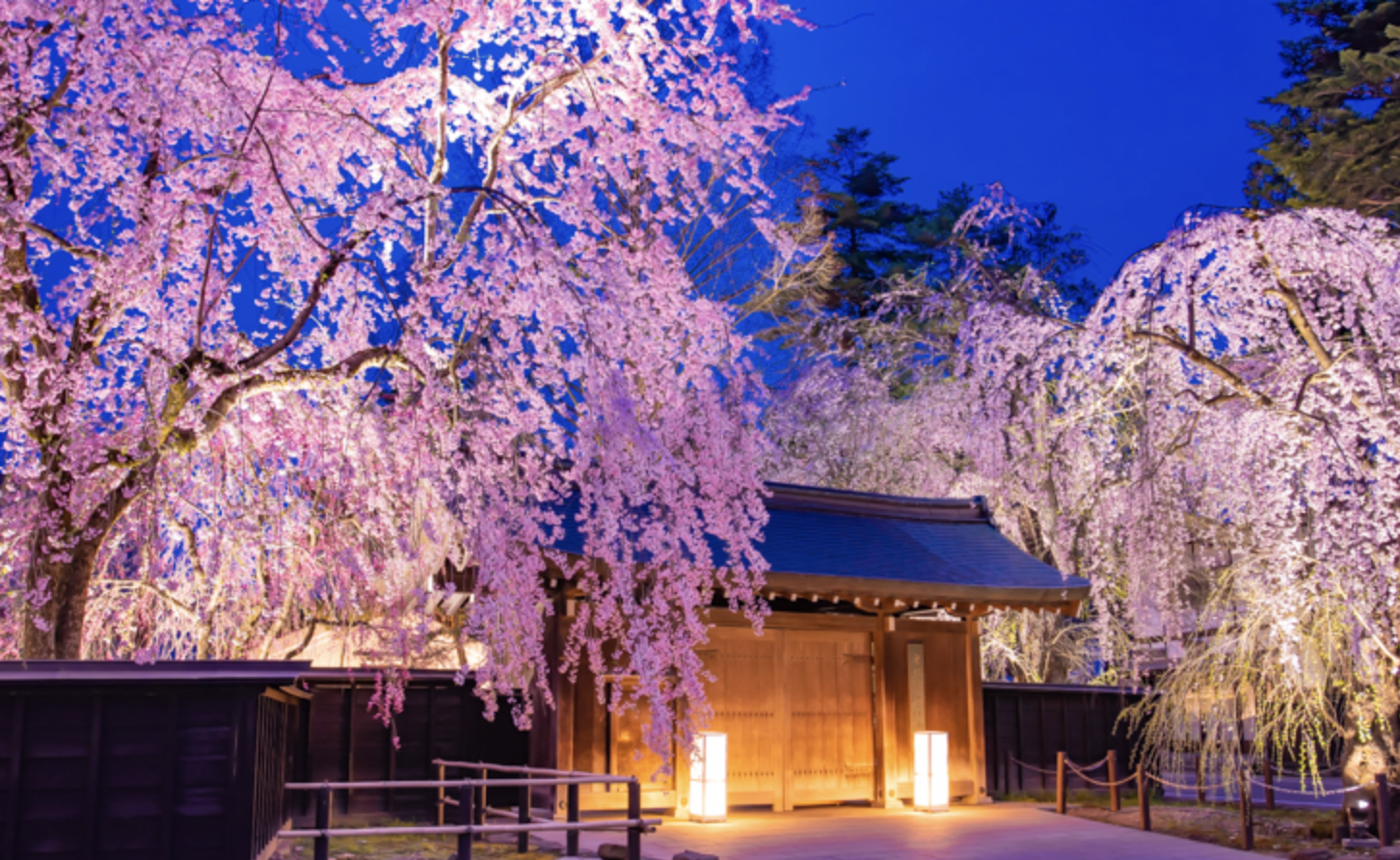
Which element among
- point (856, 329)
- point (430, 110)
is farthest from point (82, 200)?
point (856, 329)

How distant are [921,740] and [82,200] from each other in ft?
35.4

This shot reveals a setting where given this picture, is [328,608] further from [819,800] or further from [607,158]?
[819,800]

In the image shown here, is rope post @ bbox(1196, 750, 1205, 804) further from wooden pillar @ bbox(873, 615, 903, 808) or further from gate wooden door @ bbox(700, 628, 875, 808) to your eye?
gate wooden door @ bbox(700, 628, 875, 808)

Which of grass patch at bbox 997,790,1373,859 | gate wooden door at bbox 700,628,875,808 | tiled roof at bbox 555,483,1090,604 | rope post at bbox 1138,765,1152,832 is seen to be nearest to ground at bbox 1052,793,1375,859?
grass patch at bbox 997,790,1373,859

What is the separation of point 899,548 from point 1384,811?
6.14 m

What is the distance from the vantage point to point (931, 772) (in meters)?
13.6

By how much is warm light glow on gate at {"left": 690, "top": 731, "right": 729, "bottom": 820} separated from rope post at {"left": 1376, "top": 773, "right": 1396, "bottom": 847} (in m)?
6.46

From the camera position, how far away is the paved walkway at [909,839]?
10.3 meters

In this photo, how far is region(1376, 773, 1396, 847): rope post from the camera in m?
10.4

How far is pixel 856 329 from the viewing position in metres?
23.3

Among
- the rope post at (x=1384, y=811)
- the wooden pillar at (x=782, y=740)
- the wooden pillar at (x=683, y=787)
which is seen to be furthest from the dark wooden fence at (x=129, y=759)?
the rope post at (x=1384, y=811)

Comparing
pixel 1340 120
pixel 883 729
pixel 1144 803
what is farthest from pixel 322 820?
pixel 1340 120

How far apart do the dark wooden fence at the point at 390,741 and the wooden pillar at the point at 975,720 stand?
236 inches

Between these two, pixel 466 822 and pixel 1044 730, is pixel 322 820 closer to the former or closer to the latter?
pixel 466 822
